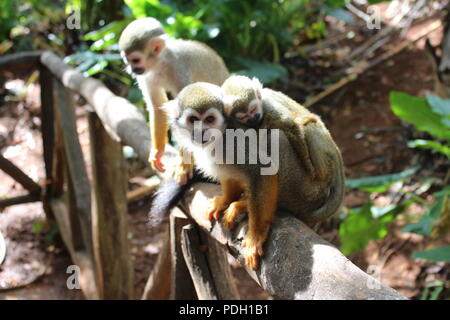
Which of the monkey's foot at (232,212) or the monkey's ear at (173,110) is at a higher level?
the monkey's ear at (173,110)

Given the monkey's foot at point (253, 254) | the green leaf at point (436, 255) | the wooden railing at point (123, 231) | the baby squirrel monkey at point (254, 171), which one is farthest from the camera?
the green leaf at point (436, 255)

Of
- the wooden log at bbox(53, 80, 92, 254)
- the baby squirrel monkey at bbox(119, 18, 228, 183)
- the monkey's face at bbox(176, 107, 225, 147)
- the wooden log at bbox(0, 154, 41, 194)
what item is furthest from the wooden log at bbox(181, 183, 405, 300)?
the wooden log at bbox(0, 154, 41, 194)

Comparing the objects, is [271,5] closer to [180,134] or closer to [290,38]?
[290,38]

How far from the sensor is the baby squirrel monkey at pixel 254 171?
2111 millimetres

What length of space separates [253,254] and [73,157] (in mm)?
3165

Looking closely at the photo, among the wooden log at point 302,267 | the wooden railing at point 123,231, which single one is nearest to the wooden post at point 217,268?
the wooden railing at point 123,231

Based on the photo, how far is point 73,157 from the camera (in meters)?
4.66

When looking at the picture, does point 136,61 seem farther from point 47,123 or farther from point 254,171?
point 47,123

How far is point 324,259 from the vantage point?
1.54 m

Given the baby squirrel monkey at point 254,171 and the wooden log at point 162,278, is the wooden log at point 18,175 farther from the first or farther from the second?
the baby squirrel monkey at point 254,171

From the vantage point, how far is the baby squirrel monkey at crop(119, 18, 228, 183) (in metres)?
2.99

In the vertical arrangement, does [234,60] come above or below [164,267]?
above
